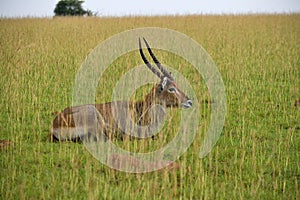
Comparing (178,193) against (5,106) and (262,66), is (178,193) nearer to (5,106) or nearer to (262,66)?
(5,106)

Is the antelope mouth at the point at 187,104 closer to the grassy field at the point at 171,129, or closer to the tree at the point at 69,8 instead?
the grassy field at the point at 171,129

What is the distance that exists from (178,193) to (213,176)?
0.48m

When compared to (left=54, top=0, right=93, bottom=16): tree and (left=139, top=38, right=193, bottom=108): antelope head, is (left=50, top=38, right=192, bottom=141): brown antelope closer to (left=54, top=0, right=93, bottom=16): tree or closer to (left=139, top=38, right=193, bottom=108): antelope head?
(left=139, top=38, right=193, bottom=108): antelope head

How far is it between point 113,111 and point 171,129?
73 cm

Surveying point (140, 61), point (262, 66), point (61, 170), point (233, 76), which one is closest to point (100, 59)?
point (140, 61)

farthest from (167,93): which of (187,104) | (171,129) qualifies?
(171,129)

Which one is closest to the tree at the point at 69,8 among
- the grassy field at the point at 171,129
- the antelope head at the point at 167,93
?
the grassy field at the point at 171,129

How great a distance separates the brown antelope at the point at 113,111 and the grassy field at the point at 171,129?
0.61 ft

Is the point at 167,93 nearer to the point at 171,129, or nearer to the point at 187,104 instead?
the point at 187,104

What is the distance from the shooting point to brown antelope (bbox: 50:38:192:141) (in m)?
5.02

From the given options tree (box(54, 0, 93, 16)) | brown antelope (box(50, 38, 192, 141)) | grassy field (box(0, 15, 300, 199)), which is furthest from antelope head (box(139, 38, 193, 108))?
tree (box(54, 0, 93, 16))

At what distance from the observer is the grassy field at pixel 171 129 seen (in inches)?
151

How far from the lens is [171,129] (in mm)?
5148

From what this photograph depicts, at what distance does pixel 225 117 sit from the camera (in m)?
6.11
